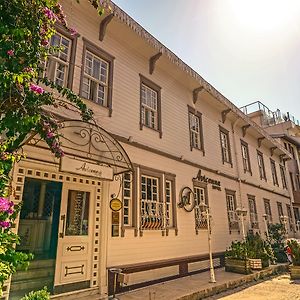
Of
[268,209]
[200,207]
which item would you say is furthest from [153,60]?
[268,209]

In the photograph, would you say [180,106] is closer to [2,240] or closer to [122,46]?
[122,46]

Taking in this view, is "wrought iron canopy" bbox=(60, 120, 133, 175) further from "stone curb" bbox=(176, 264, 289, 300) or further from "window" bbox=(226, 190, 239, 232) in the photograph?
"window" bbox=(226, 190, 239, 232)

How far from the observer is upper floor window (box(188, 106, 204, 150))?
38.4 ft

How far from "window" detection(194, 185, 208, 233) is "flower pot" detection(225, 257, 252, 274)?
5.30 ft

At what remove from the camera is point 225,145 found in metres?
14.3

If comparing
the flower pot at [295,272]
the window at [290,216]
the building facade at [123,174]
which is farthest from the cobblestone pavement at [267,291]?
the window at [290,216]

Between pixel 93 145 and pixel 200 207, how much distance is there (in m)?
5.87

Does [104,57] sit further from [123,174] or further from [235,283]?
[235,283]

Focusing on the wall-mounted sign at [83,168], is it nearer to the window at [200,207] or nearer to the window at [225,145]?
the window at [200,207]

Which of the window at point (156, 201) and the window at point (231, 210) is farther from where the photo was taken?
the window at point (231, 210)

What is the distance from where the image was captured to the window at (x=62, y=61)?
22.5 ft

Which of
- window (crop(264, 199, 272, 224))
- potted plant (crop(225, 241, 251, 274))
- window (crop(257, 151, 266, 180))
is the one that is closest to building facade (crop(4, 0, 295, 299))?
potted plant (crop(225, 241, 251, 274))

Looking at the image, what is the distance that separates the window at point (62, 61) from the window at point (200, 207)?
671 centimetres

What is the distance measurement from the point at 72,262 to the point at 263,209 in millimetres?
14002
